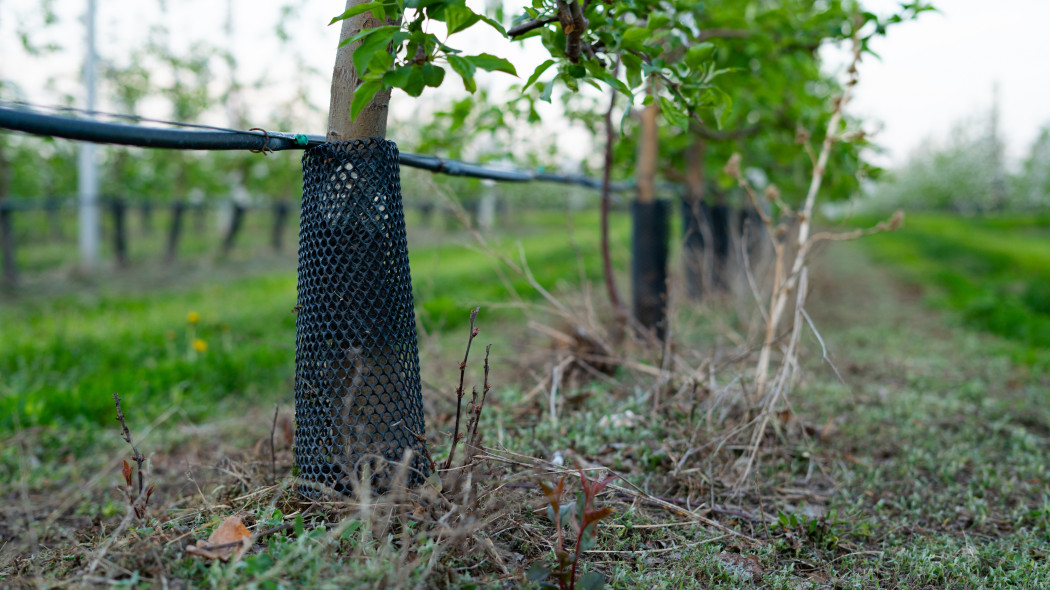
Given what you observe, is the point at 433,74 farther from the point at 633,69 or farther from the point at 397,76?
the point at 633,69

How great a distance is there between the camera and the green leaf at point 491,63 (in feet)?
5.82

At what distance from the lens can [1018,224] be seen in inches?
1390

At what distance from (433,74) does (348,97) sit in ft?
1.48

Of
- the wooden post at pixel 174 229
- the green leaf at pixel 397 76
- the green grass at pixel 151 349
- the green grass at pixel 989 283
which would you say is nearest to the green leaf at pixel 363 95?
the green leaf at pixel 397 76

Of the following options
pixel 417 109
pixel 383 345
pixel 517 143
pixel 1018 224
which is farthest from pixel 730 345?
pixel 1018 224

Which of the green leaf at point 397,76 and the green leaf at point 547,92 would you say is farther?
the green leaf at point 547,92

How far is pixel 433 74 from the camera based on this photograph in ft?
5.98

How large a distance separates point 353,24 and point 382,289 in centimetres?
88

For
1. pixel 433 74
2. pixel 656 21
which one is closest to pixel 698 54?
pixel 656 21

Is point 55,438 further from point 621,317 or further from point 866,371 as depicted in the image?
point 866,371

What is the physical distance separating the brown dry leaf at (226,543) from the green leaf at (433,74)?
133 centimetres

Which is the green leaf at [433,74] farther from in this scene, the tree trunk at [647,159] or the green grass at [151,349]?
the tree trunk at [647,159]

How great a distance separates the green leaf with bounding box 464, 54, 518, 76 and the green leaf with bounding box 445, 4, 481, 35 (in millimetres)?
89

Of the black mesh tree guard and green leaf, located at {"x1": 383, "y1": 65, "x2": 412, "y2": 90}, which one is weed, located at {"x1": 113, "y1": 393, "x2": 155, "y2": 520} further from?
the black mesh tree guard
